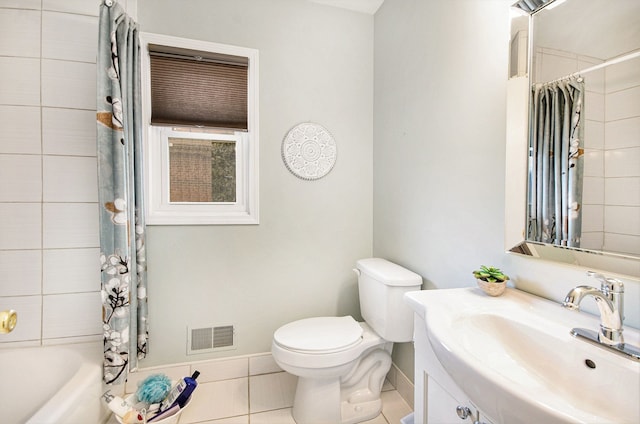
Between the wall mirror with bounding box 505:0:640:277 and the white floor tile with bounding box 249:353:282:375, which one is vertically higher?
the wall mirror with bounding box 505:0:640:277

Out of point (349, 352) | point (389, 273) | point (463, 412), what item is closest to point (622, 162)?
point (463, 412)

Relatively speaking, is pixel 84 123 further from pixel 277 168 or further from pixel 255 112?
pixel 277 168

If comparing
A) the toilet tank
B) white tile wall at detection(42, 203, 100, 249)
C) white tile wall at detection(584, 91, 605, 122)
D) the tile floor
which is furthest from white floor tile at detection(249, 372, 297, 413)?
white tile wall at detection(584, 91, 605, 122)

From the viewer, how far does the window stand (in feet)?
5.50

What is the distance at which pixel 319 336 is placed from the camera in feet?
4.66

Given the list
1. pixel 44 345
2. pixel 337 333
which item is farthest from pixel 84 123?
pixel 337 333

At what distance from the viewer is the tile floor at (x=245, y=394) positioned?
1468 mm

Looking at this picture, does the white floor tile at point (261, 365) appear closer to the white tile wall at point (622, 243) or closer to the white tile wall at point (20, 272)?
the white tile wall at point (20, 272)

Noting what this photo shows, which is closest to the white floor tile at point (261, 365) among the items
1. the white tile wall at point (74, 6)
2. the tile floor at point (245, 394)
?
the tile floor at point (245, 394)

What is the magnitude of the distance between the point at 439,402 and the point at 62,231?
1983 mm

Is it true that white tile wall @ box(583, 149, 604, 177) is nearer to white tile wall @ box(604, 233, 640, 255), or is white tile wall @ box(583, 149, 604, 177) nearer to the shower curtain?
the shower curtain

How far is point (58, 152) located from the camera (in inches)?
59.3

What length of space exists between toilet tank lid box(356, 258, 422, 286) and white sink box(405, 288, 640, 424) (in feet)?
1.42

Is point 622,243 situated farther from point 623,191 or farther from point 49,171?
point 49,171
